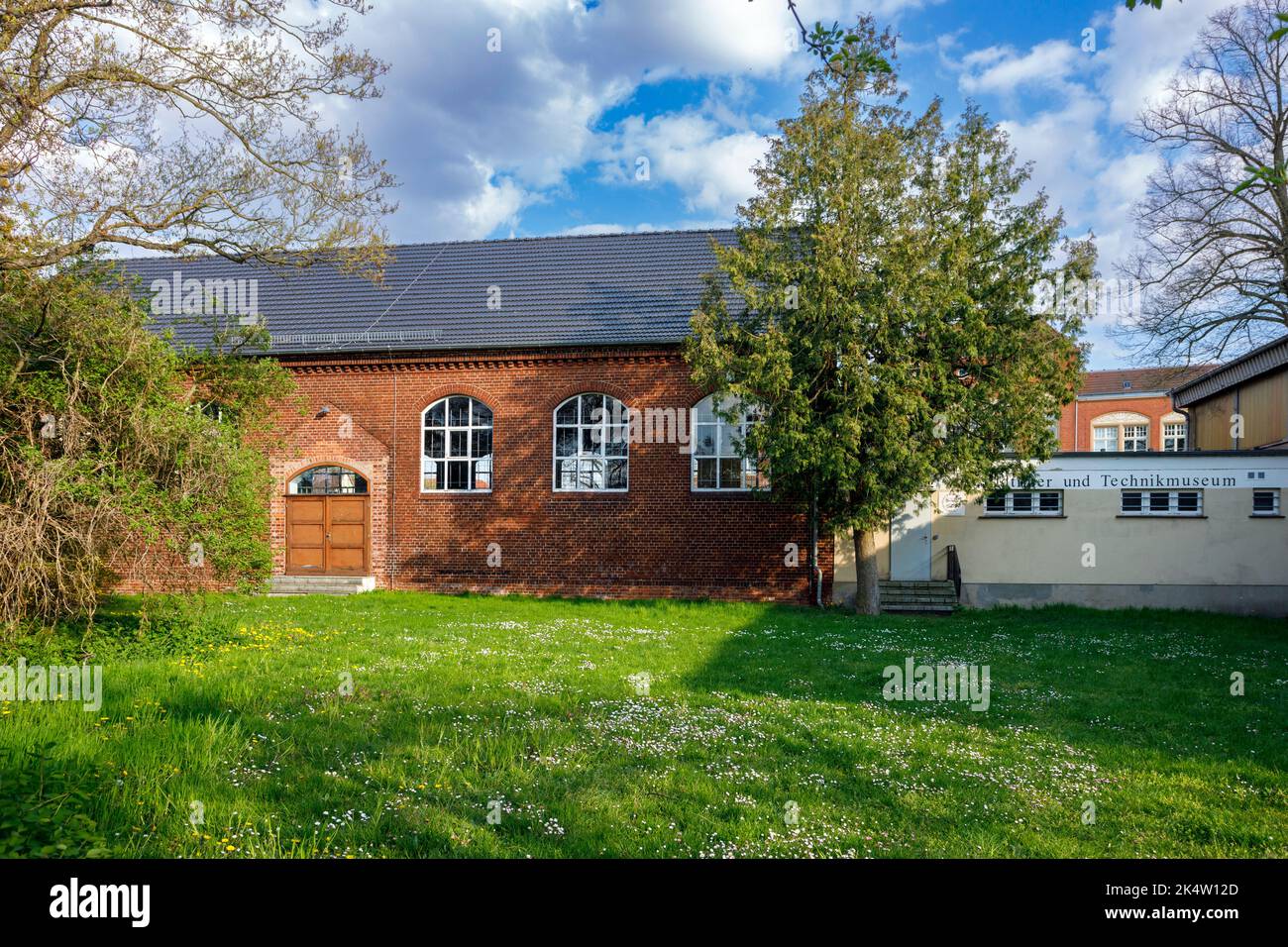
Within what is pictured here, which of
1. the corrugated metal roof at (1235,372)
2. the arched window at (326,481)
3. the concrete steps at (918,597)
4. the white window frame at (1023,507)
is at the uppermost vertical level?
the corrugated metal roof at (1235,372)

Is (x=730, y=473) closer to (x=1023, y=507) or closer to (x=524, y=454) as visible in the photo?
(x=524, y=454)

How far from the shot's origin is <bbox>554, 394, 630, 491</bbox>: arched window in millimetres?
18453

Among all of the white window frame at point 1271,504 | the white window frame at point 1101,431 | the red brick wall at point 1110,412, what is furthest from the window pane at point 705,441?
the white window frame at point 1101,431

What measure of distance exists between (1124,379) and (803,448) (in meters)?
44.8

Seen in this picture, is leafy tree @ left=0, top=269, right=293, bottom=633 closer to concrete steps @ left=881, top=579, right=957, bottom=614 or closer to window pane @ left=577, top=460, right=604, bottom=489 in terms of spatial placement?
window pane @ left=577, top=460, right=604, bottom=489

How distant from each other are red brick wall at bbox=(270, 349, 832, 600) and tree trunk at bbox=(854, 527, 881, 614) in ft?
3.20

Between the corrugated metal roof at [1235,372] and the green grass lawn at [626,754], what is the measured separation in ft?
43.5

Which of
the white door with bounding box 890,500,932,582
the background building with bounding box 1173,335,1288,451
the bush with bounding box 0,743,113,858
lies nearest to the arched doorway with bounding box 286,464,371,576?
the white door with bounding box 890,500,932,582

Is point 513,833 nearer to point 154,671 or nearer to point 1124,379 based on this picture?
point 154,671

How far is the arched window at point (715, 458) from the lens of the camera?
17891 millimetres

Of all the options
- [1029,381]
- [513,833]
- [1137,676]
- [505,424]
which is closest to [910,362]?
[1029,381]

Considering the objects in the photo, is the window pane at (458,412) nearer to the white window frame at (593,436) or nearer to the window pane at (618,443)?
the white window frame at (593,436)

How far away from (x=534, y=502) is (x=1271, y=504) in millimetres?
16610

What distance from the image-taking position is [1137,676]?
9.87 m
